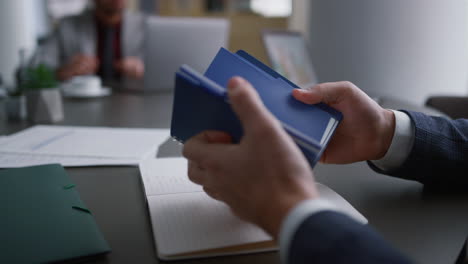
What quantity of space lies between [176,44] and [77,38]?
1326mm

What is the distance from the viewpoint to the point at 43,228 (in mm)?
468

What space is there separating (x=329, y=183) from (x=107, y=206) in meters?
0.37

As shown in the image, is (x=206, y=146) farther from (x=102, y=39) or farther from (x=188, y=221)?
(x=102, y=39)

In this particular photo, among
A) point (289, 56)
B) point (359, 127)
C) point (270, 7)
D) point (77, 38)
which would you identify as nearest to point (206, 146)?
point (359, 127)

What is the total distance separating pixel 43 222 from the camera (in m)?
0.48

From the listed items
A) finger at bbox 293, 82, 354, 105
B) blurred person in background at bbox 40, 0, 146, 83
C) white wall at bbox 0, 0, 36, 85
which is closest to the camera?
finger at bbox 293, 82, 354, 105

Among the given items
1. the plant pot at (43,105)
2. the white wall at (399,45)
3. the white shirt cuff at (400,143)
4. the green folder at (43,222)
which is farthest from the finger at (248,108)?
the white wall at (399,45)

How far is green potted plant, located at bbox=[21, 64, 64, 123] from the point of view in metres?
1.11

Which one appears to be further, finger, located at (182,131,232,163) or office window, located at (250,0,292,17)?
office window, located at (250,0,292,17)

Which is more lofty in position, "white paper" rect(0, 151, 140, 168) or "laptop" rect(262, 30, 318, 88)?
"laptop" rect(262, 30, 318, 88)

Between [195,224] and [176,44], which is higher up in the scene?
[176,44]

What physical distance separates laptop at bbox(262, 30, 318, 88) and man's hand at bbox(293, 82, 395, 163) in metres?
0.84

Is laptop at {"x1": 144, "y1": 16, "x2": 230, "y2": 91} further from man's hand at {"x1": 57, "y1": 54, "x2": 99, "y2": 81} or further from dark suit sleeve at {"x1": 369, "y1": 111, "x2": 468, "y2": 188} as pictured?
dark suit sleeve at {"x1": 369, "y1": 111, "x2": 468, "y2": 188}

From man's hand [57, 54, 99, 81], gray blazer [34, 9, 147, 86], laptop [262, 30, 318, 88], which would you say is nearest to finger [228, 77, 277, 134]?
laptop [262, 30, 318, 88]
